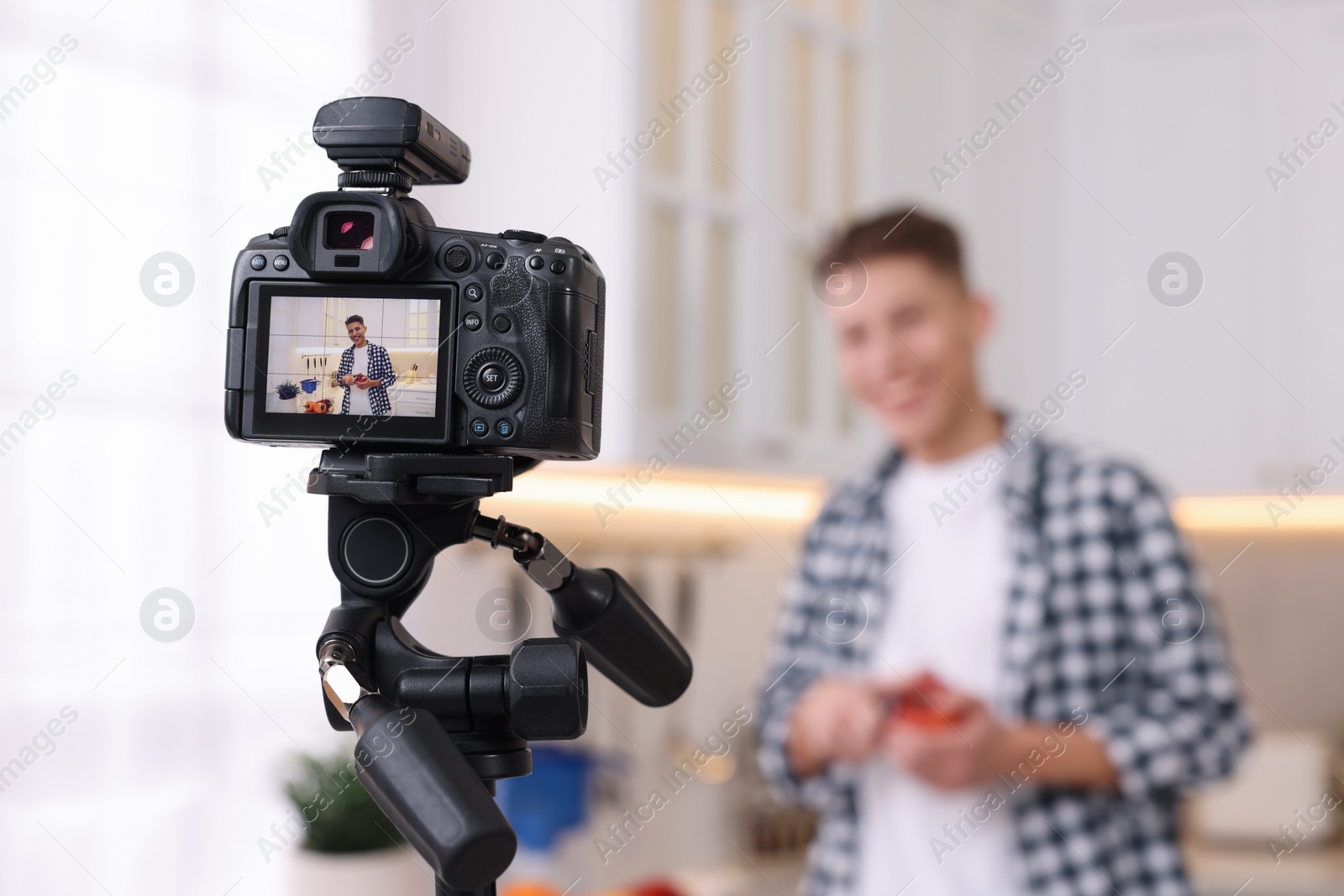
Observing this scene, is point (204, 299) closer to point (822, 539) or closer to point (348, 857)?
point (348, 857)

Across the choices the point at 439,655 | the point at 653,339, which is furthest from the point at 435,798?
the point at 653,339

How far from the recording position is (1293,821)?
7.54 ft

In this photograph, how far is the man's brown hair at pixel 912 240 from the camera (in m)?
1.64

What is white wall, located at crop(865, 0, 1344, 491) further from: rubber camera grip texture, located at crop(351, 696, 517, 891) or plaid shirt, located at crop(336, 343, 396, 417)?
rubber camera grip texture, located at crop(351, 696, 517, 891)

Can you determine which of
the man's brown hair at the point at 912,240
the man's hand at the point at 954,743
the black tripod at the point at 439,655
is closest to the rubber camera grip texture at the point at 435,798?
the black tripod at the point at 439,655

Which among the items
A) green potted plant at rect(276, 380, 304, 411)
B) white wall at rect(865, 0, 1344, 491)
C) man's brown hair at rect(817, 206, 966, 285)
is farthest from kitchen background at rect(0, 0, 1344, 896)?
green potted plant at rect(276, 380, 304, 411)

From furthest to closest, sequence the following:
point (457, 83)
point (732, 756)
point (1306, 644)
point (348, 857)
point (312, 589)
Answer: point (1306, 644) < point (732, 756) < point (457, 83) < point (312, 589) < point (348, 857)

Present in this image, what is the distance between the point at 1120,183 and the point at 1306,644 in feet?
3.90

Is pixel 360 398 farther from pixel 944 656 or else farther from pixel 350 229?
pixel 944 656

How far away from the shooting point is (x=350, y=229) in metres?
0.47

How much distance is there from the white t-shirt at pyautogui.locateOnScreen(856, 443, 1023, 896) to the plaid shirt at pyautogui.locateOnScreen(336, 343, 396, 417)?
1.23 meters

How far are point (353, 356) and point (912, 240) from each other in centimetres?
128

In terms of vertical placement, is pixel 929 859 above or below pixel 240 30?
below

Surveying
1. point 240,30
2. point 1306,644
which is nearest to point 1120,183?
point 1306,644
